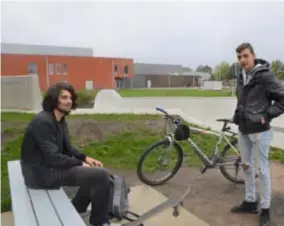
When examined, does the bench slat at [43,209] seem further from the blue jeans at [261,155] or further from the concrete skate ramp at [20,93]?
the concrete skate ramp at [20,93]

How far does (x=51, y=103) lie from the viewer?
8.82 ft

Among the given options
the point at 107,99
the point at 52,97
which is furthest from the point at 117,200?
the point at 107,99

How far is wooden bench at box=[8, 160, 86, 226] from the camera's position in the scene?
2.11 m

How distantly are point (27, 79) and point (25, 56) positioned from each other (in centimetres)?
3403

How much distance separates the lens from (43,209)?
7.54ft

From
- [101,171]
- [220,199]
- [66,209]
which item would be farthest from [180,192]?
[66,209]

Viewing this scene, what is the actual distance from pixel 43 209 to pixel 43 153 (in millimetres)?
428

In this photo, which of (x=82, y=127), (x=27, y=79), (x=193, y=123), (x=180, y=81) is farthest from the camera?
(x=180, y=81)

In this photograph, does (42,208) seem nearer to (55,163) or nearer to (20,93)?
(55,163)

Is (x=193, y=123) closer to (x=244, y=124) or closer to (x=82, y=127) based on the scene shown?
(x=82, y=127)

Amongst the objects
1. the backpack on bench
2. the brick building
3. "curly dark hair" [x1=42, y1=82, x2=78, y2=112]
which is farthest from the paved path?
the brick building

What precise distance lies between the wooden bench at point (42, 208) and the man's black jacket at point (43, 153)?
Result: 0.34 ft

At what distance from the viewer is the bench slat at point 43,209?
212 centimetres

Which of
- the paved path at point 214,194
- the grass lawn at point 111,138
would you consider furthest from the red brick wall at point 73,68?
the paved path at point 214,194
